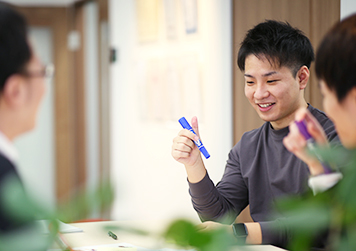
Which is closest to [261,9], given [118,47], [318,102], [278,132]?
[318,102]

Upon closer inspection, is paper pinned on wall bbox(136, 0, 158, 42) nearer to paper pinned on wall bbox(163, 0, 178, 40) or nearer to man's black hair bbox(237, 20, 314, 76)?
paper pinned on wall bbox(163, 0, 178, 40)

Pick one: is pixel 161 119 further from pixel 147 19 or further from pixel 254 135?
pixel 254 135

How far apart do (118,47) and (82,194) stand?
4.03m

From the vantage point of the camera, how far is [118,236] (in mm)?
751

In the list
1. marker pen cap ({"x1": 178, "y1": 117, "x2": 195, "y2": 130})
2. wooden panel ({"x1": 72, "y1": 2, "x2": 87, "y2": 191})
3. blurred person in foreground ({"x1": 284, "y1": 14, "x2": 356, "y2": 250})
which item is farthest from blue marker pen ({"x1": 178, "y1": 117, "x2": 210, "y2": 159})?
wooden panel ({"x1": 72, "y1": 2, "x2": 87, "y2": 191})

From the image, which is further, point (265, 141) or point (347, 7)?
point (347, 7)

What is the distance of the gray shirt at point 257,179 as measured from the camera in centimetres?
160

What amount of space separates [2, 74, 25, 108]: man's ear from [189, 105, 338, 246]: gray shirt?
37.2 inches

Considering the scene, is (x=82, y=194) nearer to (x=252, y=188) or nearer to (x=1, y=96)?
(x=1, y=96)

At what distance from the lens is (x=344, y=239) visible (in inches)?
13.0

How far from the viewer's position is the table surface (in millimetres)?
339

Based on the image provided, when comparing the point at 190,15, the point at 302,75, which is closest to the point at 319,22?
the point at 302,75

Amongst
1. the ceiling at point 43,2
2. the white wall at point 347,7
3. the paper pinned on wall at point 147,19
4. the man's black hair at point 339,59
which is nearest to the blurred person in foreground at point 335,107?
the man's black hair at point 339,59

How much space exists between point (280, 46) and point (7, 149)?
1188mm
